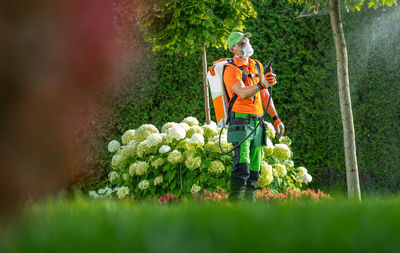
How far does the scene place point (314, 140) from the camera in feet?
22.4

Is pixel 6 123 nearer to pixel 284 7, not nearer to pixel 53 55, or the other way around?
pixel 53 55

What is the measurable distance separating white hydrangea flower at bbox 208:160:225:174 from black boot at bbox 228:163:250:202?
0.91 metres

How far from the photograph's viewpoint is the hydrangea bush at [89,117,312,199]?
442cm

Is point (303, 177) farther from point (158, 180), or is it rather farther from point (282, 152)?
point (158, 180)

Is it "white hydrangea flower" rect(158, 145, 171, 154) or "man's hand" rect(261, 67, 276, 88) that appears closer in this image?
"man's hand" rect(261, 67, 276, 88)

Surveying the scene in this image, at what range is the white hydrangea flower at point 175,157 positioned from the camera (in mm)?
4414

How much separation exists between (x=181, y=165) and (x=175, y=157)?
0.17 meters

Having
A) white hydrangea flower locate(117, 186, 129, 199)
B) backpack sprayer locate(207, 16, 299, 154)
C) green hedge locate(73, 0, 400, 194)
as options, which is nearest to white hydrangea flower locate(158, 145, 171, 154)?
white hydrangea flower locate(117, 186, 129, 199)

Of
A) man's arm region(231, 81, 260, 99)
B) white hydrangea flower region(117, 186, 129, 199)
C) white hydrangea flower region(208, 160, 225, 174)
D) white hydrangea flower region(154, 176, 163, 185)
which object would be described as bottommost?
white hydrangea flower region(117, 186, 129, 199)

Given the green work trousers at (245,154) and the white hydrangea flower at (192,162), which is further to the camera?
the white hydrangea flower at (192,162)

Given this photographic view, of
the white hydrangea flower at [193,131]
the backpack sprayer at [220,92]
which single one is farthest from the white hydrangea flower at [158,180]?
the backpack sprayer at [220,92]

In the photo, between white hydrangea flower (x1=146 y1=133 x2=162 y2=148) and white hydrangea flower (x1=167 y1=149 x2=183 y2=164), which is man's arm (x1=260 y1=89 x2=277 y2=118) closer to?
white hydrangea flower (x1=167 y1=149 x2=183 y2=164)

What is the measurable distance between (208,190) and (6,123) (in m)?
3.76

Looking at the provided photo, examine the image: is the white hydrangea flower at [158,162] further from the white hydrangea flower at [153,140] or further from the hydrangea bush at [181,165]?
the white hydrangea flower at [153,140]
